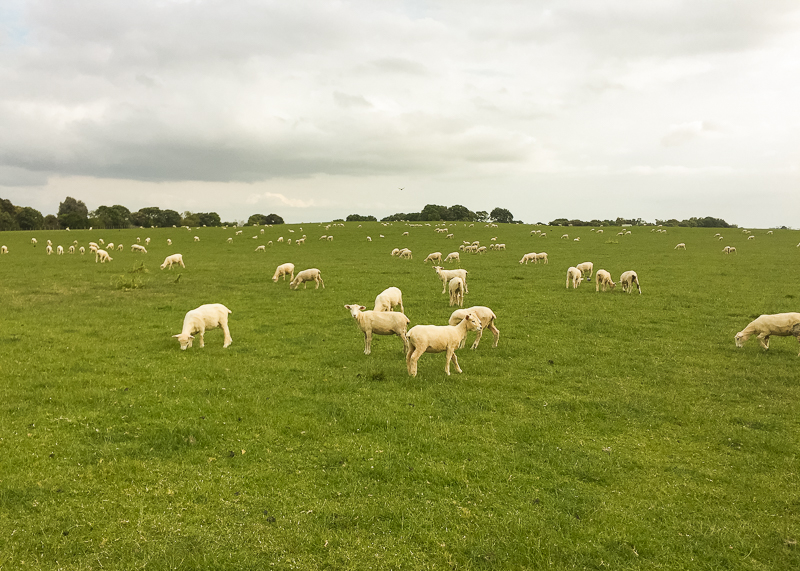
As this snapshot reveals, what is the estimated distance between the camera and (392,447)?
28.4 ft

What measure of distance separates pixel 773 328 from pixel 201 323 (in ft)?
67.1

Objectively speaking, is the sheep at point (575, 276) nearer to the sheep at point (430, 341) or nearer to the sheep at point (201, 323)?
the sheep at point (430, 341)

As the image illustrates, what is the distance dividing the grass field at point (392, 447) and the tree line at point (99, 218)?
403ft

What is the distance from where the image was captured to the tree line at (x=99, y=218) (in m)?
111

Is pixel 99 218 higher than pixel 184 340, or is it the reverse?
pixel 99 218

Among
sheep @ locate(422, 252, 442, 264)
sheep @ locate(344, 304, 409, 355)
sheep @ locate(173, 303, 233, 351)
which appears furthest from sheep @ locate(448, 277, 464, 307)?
sheep @ locate(422, 252, 442, 264)

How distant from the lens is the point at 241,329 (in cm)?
1842

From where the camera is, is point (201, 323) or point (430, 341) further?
point (201, 323)

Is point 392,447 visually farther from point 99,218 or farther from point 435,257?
point 99,218

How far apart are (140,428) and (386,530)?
6.12 meters

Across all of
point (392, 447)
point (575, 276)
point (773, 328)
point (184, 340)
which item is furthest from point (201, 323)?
point (575, 276)

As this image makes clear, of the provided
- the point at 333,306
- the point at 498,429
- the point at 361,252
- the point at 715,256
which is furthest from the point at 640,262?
the point at 498,429

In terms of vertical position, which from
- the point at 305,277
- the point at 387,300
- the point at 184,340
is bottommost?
the point at 184,340

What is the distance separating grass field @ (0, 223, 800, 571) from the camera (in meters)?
6.11
